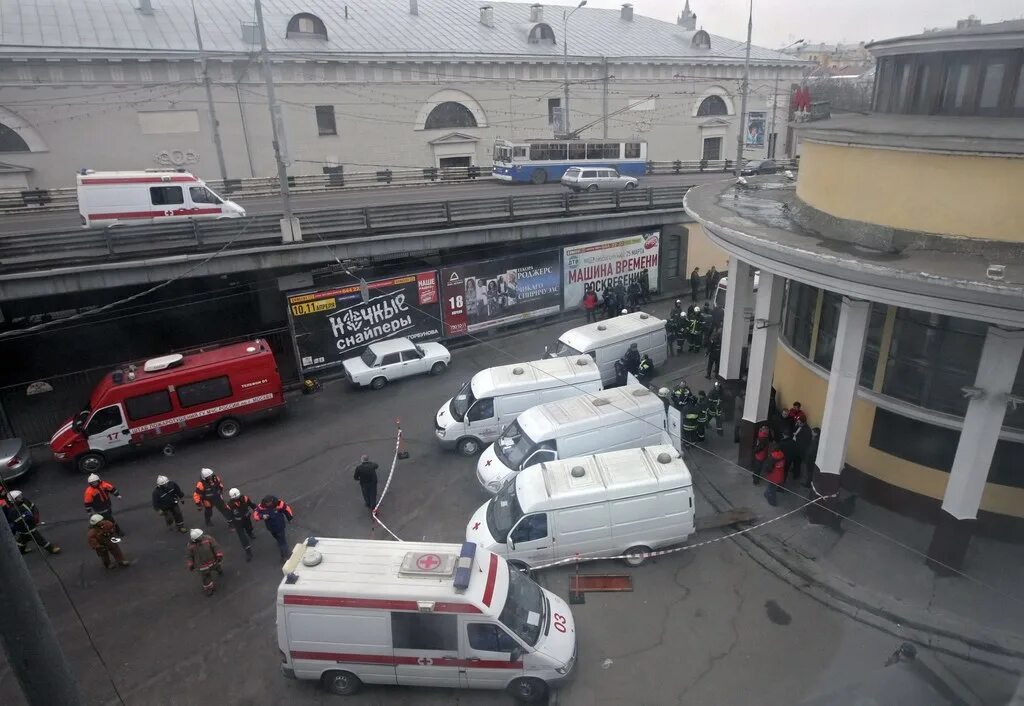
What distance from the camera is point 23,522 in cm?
1108

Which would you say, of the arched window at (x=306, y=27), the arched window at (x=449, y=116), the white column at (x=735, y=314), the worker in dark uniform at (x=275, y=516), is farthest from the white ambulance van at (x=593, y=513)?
the arched window at (x=306, y=27)

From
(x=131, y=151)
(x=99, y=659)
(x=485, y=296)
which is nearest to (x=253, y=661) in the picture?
(x=99, y=659)

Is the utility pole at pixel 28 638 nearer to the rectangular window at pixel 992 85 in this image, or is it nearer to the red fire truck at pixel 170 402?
the red fire truck at pixel 170 402

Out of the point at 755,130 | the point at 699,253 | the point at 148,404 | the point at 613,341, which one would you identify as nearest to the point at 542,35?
the point at 755,130

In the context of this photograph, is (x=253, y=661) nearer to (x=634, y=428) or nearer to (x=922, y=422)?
(x=634, y=428)

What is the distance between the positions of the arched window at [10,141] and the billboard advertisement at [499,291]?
20932 mm

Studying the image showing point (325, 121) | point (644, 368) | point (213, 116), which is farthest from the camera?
point (325, 121)

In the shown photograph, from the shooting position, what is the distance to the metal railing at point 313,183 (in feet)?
78.2

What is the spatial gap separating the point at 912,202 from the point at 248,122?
29.9 meters

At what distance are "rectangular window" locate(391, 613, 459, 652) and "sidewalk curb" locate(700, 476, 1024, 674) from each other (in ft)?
19.3

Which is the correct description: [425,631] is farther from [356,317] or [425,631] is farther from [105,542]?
[356,317]

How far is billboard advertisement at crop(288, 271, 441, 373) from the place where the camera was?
717 inches

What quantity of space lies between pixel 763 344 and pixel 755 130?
41052mm

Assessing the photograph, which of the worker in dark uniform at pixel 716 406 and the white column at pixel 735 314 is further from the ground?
the white column at pixel 735 314
